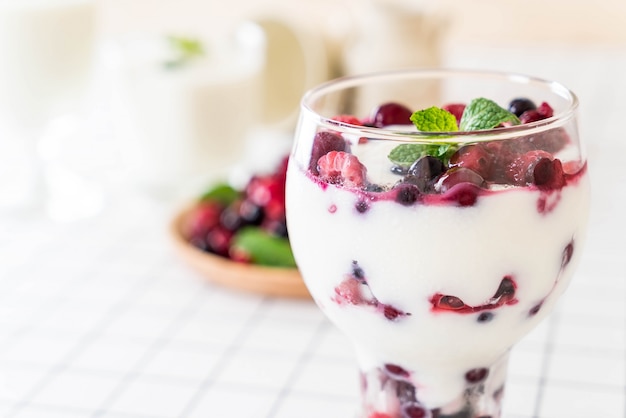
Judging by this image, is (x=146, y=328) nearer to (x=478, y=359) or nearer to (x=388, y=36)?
(x=478, y=359)

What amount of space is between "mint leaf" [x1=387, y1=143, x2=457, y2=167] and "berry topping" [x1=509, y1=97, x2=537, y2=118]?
0.16 meters

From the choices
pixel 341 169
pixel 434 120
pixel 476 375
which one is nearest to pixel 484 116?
pixel 434 120

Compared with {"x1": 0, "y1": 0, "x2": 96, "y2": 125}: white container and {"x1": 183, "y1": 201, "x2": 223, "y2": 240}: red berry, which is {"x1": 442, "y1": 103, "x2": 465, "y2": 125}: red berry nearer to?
{"x1": 183, "y1": 201, "x2": 223, "y2": 240}: red berry

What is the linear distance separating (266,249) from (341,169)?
60 centimetres

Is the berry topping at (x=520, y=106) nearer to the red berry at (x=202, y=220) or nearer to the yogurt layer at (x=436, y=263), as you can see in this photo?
the yogurt layer at (x=436, y=263)

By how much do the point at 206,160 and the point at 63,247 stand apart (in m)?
0.45

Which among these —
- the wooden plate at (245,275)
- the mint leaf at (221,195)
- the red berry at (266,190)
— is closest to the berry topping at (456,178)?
the wooden plate at (245,275)

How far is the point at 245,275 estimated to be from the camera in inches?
54.1

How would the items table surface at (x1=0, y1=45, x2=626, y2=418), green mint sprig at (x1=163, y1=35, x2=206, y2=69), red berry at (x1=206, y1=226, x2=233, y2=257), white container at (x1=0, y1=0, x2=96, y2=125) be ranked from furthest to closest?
1. green mint sprig at (x1=163, y1=35, x2=206, y2=69)
2. white container at (x1=0, y1=0, x2=96, y2=125)
3. red berry at (x1=206, y1=226, x2=233, y2=257)
4. table surface at (x1=0, y1=45, x2=626, y2=418)

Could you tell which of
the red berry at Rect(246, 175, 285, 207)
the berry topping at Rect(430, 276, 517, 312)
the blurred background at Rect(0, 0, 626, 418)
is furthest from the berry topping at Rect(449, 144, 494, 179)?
the red berry at Rect(246, 175, 285, 207)

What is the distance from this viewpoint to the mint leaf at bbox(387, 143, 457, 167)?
792 mm

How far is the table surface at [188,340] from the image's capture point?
112cm

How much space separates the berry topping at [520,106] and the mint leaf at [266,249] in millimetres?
552

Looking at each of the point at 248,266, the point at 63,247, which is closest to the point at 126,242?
the point at 63,247
